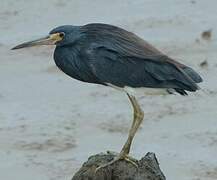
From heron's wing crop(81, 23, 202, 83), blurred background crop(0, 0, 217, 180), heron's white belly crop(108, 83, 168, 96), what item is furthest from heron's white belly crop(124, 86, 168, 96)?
blurred background crop(0, 0, 217, 180)

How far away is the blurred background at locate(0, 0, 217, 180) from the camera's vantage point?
8.85 metres

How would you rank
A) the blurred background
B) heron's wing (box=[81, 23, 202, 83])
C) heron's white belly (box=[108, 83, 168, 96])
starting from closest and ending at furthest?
heron's wing (box=[81, 23, 202, 83])
heron's white belly (box=[108, 83, 168, 96])
the blurred background

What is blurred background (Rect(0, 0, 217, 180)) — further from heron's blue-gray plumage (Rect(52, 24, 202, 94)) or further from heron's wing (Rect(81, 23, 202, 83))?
heron's wing (Rect(81, 23, 202, 83))

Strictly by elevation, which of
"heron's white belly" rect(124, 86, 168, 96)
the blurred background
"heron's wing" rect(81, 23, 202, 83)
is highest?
"heron's wing" rect(81, 23, 202, 83)

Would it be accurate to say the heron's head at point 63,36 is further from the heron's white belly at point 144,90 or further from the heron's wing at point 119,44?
the heron's white belly at point 144,90

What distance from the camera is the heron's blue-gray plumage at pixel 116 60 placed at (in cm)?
593

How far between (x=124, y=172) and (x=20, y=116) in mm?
3773

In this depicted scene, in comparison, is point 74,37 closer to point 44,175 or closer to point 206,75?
point 44,175

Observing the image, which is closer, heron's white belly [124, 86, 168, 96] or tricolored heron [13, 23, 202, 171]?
tricolored heron [13, 23, 202, 171]

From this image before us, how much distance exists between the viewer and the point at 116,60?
6.04 m

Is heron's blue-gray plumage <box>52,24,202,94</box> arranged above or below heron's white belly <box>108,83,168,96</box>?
above

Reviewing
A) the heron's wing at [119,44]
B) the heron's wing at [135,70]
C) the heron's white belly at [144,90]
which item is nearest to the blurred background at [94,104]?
the heron's white belly at [144,90]

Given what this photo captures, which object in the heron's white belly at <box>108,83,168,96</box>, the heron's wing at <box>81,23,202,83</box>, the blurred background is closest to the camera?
the heron's wing at <box>81,23,202,83</box>

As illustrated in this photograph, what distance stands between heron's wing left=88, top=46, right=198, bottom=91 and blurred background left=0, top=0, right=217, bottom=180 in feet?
8.51
